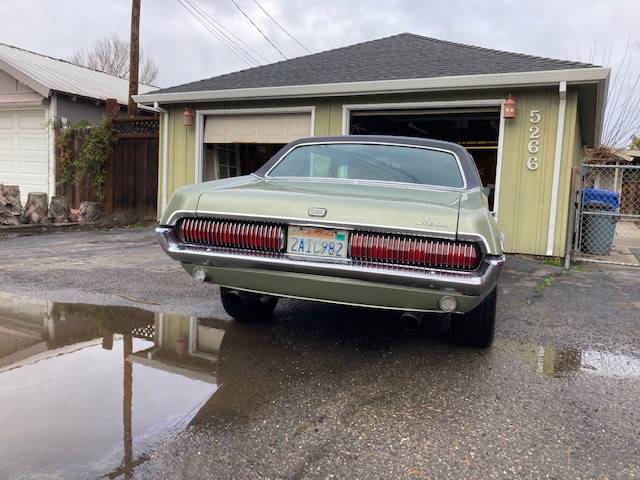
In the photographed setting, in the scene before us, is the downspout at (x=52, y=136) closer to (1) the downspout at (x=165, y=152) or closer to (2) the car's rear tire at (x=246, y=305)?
(1) the downspout at (x=165, y=152)

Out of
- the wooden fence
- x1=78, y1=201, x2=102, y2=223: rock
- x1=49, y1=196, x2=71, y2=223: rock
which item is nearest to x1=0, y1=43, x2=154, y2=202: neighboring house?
the wooden fence

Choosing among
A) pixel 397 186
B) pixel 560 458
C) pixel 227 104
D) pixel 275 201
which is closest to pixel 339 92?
pixel 227 104

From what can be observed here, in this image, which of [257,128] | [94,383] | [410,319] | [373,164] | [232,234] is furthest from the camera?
[257,128]

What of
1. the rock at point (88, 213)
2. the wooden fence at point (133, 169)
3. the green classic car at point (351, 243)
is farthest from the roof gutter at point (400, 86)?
the green classic car at point (351, 243)

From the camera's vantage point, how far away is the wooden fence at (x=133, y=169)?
1228cm

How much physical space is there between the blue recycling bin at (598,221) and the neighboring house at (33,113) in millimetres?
12356

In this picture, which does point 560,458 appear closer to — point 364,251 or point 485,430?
point 485,430

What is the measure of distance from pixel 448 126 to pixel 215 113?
18.7ft

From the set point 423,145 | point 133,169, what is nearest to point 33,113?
point 133,169

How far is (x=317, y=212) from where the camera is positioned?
3129mm

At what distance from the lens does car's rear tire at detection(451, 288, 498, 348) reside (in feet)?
11.9

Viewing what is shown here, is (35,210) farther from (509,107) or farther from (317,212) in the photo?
(317,212)

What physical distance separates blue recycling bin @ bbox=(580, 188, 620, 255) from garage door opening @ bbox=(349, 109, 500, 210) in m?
1.68

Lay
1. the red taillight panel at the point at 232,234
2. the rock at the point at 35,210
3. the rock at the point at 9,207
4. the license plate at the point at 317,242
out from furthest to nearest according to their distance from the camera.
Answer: the rock at the point at 35,210 < the rock at the point at 9,207 < the red taillight panel at the point at 232,234 < the license plate at the point at 317,242
